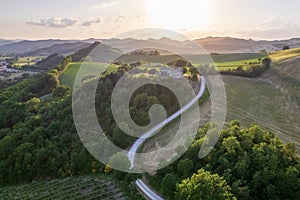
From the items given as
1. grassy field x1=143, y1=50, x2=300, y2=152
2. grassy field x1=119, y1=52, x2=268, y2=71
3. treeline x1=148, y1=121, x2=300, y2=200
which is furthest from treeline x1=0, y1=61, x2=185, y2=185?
grassy field x1=119, y1=52, x2=268, y2=71

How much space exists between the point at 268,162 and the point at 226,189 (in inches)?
192

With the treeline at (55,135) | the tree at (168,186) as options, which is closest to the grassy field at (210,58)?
the treeline at (55,135)

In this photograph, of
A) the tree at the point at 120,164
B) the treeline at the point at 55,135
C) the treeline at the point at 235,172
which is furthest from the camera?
the treeline at the point at 55,135

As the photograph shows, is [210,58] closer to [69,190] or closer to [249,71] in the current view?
[249,71]

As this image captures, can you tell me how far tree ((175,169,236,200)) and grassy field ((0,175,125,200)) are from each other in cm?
636

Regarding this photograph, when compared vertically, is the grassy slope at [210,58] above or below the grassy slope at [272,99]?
above

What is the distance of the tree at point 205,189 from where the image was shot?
16.5 m

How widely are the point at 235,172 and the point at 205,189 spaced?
14.0ft

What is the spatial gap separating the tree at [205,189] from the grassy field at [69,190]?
6357mm

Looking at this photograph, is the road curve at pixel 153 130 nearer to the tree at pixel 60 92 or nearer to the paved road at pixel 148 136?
the paved road at pixel 148 136

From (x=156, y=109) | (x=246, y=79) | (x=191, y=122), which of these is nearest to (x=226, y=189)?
(x=191, y=122)

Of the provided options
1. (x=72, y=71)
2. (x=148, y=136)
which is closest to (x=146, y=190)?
(x=148, y=136)

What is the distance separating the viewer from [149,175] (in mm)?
22781

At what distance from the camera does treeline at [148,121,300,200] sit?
17.2 m
